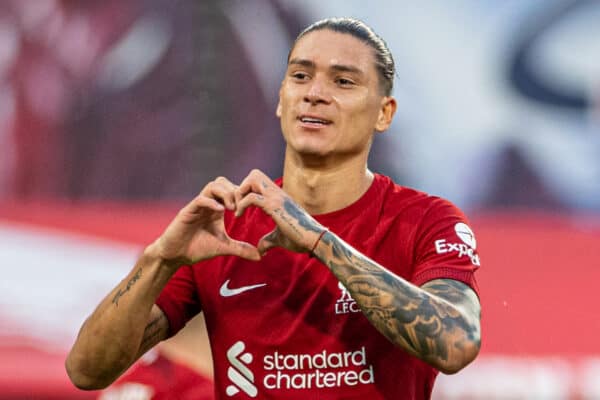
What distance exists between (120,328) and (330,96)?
2.65 feet

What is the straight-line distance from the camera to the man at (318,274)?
102 inches

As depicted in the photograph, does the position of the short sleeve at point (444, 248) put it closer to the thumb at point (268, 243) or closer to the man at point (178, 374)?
the thumb at point (268, 243)

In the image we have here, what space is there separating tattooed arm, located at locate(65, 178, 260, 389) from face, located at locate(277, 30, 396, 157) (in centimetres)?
39

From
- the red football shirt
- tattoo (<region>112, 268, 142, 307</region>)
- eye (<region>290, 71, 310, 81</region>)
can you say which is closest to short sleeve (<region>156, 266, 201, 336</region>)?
the red football shirt

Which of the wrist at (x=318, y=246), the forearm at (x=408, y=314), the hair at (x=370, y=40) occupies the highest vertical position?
the hair at (x=370, y=40)

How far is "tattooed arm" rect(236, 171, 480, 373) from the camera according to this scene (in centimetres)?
254

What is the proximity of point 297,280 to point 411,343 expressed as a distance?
447 mm

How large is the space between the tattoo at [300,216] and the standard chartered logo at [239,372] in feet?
1.35

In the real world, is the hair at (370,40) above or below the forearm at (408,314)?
above

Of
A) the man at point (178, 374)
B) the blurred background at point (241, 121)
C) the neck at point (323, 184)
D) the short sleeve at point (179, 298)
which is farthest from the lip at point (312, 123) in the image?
the blurred background at point (241, 121)

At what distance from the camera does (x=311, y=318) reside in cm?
282

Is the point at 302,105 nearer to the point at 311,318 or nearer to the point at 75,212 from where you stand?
the point at 311,318

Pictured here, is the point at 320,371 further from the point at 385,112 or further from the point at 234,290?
the point at 385,112

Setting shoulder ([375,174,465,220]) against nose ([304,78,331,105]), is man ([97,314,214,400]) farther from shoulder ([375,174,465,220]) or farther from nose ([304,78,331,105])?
nose ([304,78,331,105])
